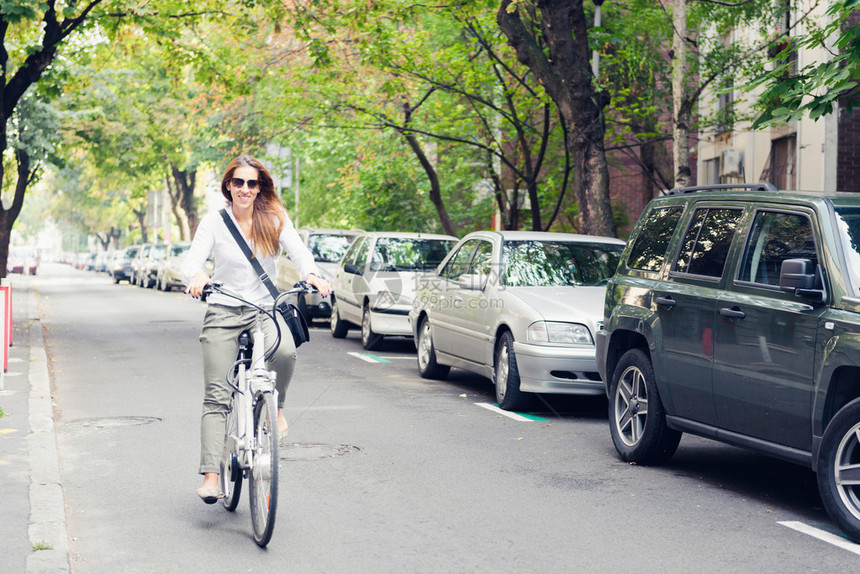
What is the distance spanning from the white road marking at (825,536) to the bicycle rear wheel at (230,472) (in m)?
2.94

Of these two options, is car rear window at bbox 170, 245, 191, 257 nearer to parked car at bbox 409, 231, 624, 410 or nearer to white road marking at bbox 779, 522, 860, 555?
parked car at bbox 409, 231, 624, 410

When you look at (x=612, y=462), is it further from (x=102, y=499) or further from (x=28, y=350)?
(x=28, y=350)

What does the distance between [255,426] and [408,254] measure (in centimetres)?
1112

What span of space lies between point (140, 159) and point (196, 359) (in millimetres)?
29257

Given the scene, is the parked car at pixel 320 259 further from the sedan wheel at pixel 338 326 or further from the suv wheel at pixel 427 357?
the suv wheel at pixel 427 357

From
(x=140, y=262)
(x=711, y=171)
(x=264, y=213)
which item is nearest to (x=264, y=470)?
(x=264, y=213)

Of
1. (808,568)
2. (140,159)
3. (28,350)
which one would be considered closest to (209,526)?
(808,568)

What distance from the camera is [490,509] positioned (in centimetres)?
634

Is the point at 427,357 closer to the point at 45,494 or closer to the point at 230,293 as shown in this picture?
the point at 45,494

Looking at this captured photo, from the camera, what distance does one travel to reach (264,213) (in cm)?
593

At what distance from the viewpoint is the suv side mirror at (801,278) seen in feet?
19.2

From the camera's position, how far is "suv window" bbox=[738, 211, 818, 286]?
20.8 ft

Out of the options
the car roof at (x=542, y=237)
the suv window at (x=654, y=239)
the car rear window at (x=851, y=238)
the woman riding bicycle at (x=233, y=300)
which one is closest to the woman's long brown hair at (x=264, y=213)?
the woman riding bicycle at (x=233, y=300)

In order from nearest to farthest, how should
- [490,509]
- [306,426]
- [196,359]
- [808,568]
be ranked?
1. [808,568]
2. [490,509]
3. [306,426]
4. [196,359]
